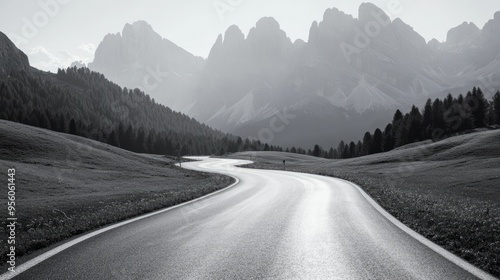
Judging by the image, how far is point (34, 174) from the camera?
2642 cm

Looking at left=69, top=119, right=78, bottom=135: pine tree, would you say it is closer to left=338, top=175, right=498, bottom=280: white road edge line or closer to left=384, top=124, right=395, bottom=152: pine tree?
left=384, top=124, right=395, bottom=152: pine tree

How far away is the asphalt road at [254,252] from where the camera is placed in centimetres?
560

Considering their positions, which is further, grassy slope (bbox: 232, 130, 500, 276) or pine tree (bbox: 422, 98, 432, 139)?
pine tree (bbox: 422, 98, 432, 139)

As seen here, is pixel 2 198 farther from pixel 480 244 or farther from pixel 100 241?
pixel 480 244

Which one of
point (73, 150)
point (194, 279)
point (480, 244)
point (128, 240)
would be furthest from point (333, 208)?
point (73, 150)

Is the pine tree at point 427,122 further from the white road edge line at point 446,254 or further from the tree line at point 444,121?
the white road edge line at point 446,254

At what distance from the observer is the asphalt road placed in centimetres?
560

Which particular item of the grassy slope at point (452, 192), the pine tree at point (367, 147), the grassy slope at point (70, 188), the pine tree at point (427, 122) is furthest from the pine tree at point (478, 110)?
the grassy slope at point (70, 188)

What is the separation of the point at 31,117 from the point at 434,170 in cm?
12258

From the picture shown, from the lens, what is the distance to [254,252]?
6.88m

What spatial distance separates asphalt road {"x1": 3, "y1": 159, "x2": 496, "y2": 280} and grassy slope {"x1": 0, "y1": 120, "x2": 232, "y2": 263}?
67.0 inches

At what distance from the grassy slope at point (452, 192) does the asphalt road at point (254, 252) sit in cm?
76

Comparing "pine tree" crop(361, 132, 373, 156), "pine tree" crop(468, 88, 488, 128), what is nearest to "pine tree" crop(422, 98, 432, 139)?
"pine tree" crop(468, 88, 488, 128)

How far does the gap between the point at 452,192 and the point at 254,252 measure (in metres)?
24.4
